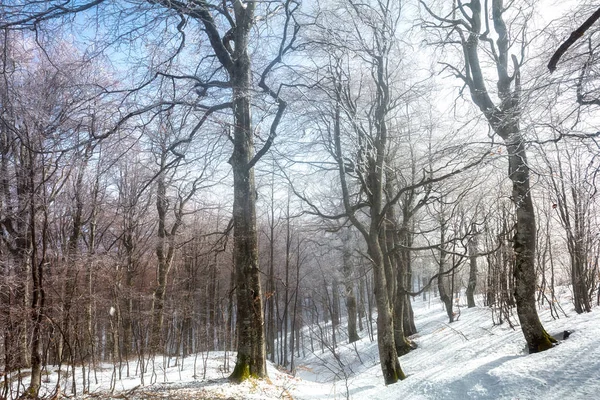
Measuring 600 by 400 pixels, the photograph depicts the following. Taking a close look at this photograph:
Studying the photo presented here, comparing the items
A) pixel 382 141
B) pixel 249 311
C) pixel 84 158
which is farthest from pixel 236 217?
pixel 382 141

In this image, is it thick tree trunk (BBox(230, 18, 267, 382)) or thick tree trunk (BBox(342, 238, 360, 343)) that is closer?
thick tree trunk (BBox(230, 18, 267, 382))

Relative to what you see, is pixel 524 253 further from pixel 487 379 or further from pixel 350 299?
pixel 350 299

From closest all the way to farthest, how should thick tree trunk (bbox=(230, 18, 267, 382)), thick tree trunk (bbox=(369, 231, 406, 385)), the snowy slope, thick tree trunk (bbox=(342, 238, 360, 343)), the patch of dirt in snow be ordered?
the snowy slope
the patch of dirt in snow
thick tree trunk (bbox=(230, 18, 267, 382))
thick tree trunk (bbox=(369, 231, 406, 385))
thick tree trunk (bbox=(342, 238, 360, 343))

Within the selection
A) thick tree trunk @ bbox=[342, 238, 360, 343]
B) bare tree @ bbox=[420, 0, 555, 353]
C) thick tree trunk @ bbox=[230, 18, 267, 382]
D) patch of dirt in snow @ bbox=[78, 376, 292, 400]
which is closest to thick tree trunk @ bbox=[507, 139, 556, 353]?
bare tree @ bbox=[420, 0, 555, 353]

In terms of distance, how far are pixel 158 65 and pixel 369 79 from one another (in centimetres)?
498

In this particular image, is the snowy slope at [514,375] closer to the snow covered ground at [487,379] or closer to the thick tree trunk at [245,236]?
the snow covered ground at [487,379]

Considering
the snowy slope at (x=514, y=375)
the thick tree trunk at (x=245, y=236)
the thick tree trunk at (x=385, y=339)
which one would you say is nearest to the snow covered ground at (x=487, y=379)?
the snowy slope at (x=514, y=375)

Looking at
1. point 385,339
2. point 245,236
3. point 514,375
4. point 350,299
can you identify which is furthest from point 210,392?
point 350,299

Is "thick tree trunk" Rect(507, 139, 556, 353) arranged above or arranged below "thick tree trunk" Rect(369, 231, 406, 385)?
above

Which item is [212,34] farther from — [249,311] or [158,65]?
[249,311]

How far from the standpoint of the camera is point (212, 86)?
24.8 feet

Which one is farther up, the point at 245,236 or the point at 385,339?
the point at 245,236

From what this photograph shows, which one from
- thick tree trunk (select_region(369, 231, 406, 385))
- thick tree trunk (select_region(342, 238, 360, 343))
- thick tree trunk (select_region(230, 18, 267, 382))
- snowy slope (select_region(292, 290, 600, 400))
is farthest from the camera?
thick tree trunk (select_region(342, 238, 360, 343))

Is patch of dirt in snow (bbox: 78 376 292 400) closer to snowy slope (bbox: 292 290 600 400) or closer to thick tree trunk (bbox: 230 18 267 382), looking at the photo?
thick tree trunk (bbox: 230 18 267 382)
